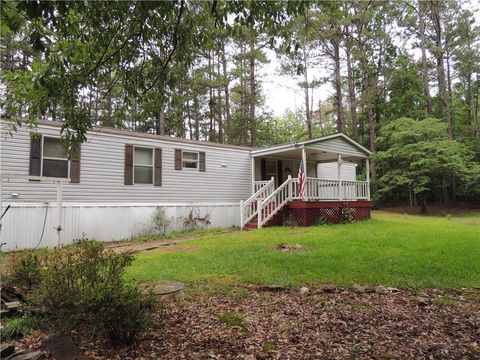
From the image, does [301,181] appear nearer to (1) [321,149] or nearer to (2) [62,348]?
(1) [321,149]

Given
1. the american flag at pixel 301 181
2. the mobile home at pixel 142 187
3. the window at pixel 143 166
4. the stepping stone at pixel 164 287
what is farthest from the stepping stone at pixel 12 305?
the american flag at pixel 301 181

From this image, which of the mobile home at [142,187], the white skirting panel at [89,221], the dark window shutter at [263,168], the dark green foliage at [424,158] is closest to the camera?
the white skirting panel at [89,221]

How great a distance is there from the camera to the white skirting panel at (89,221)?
29.9 feet

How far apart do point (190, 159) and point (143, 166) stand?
195 cm

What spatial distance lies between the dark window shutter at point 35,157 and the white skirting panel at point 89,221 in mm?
988

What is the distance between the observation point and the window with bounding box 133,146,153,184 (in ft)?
39.7

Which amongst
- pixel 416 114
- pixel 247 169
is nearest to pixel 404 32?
pixel 416 114

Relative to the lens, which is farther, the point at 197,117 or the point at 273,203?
the point at 197,117

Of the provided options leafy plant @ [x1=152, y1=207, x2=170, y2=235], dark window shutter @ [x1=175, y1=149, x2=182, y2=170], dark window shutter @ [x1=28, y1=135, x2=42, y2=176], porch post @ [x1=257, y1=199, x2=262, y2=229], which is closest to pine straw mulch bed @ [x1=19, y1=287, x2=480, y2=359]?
dark window shutter @ [x1=28, y1=135, x2=42, y2=176]

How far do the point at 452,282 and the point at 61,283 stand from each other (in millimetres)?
5097

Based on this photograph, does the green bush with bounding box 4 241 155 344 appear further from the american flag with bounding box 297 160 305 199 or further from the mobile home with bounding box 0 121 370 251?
the american flag with bounding box 297 160 305 199

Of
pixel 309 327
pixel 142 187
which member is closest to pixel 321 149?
pixel 142 187

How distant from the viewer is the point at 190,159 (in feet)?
44.5

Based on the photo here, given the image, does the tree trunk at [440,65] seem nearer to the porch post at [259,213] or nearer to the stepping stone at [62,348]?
the porch post at [259,213]
